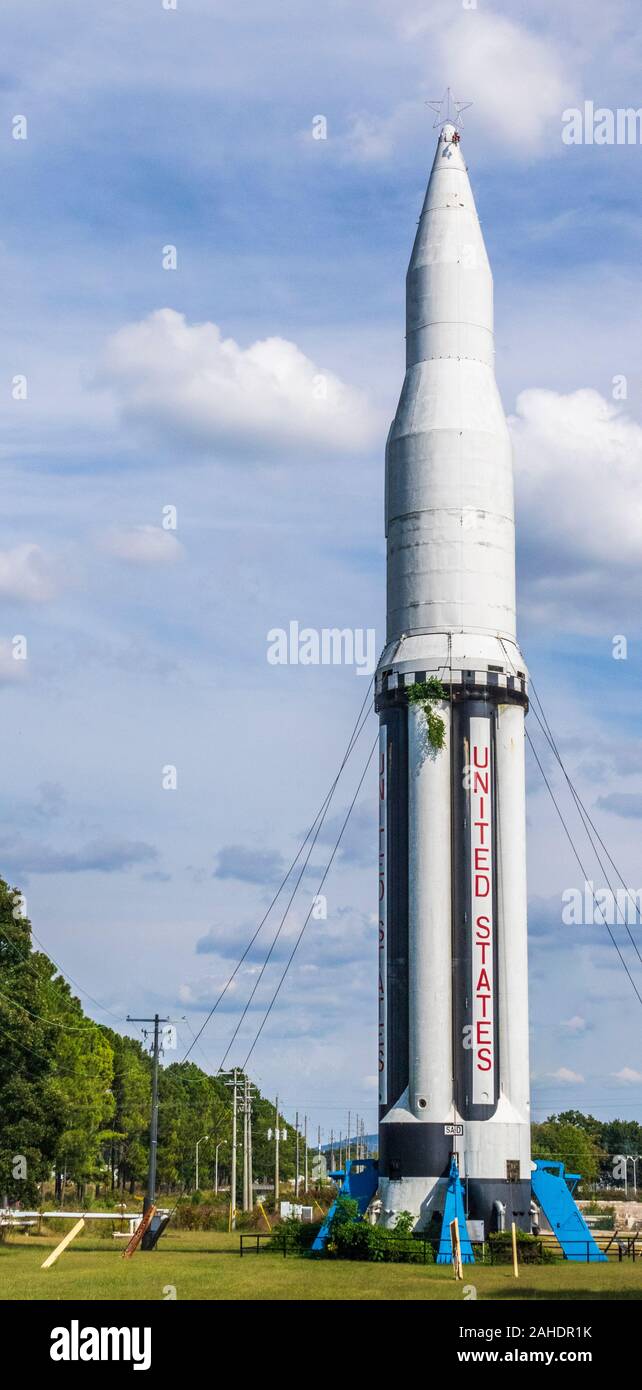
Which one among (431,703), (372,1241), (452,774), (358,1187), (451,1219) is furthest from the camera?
(358,1187)

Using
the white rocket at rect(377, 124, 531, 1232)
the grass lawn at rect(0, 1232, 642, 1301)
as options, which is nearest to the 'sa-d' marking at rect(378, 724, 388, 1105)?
the white rocket at rect(377, 124, 531, 1232)

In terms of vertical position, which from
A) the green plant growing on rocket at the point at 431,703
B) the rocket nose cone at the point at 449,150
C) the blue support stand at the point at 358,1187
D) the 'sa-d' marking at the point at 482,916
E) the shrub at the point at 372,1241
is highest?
the rocket nose cone at the point at 449,150

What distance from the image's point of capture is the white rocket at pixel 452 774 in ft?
177

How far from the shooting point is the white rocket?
53.9 meters

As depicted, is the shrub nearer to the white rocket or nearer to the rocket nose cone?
the white rocket

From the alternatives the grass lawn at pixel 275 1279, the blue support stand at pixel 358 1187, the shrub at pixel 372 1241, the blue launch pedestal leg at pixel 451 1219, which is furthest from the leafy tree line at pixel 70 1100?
the blue launch pedestal leg at pixel 451 1219

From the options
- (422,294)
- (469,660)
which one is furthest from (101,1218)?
(422,294)

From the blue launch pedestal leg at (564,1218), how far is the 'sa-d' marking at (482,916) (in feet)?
13.9

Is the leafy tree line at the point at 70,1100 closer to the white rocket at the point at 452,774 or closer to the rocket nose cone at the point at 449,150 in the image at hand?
the white rocket at the point at 452,774

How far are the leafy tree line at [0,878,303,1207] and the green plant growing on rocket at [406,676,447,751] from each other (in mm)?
24899

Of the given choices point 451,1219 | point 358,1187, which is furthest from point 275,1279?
point 358,1187

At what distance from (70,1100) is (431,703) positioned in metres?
41.4

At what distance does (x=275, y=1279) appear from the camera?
45.0 m

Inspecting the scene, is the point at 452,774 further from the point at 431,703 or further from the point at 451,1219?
the point at 451,1219
